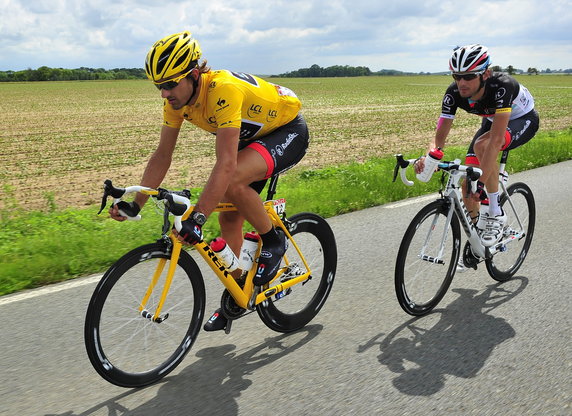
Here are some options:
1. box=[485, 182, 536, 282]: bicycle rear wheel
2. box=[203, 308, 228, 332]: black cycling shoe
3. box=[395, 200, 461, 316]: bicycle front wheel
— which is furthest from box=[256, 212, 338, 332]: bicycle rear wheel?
box=[485, 182, 536, 282]: bicycle rear wheel

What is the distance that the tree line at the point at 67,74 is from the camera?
112m

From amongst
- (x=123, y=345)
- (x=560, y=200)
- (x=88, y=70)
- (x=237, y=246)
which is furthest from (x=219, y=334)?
(x=88, y=70)

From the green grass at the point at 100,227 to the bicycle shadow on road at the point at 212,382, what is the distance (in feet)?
6.98

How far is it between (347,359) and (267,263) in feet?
2.63

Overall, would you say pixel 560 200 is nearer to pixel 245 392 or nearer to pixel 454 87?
pixel 454 87

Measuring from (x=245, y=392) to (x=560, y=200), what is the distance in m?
6.47

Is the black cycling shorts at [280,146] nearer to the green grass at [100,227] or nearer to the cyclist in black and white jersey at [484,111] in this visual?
the cyclist in black and white jersey at [484,111]

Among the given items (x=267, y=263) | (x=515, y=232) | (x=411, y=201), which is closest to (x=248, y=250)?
(x=267, y=263)

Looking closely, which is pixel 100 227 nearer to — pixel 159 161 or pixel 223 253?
pixel 159 161

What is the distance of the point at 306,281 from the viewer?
4230mm

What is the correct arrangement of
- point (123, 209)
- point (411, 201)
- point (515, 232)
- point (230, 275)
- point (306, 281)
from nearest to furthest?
1. point (123, 209)
2. point (230, 275)
3. point (306, 281)
4. point (515, 232)
5. point (411, 201)

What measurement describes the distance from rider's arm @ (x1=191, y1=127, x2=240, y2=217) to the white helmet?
2.11 meters

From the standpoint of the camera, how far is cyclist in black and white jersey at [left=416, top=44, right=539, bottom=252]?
4.47 meters

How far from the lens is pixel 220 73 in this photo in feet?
11.6
